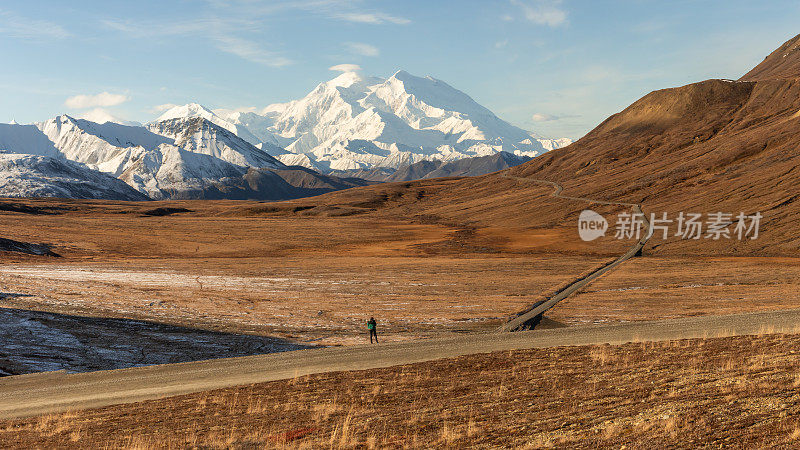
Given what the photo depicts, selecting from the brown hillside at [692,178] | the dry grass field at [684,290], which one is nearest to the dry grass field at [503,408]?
the dry grass field at [684,290]

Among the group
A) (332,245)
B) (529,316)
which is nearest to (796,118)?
(332,245)

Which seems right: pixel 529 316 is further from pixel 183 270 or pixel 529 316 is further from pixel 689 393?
pixel 183 270

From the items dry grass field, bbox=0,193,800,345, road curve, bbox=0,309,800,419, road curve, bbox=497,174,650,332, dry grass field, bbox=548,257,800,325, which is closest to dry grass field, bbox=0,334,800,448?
road curve, bbox=0,309,800,419

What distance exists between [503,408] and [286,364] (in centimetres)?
1395

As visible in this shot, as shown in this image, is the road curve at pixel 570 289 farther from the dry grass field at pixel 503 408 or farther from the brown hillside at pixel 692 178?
the dry grass field at pixel 503 408

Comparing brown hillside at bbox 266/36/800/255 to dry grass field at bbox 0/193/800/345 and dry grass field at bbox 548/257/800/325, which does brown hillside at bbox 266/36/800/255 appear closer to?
dry grass field at bbox 0/193/800/345

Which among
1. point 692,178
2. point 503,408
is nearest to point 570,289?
point 503,408

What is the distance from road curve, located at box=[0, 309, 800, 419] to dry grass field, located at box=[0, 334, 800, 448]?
1.82 m

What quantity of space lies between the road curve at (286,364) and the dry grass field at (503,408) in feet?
5.97

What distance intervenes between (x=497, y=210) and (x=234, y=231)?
68.6 m

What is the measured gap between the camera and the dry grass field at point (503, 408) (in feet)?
50.1

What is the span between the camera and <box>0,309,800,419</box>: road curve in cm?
2464

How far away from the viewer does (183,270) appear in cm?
7650

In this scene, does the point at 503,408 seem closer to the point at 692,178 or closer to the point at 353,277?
the point at 353,277
